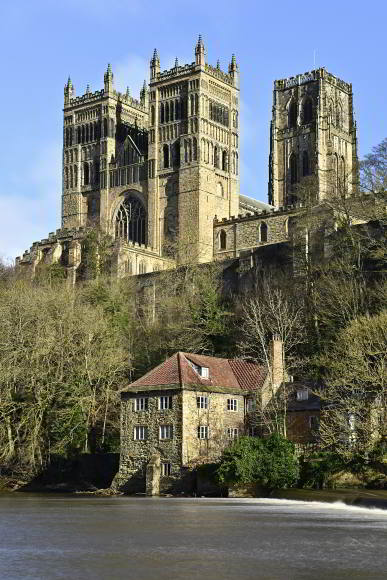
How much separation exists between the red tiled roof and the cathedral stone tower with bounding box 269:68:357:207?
2973 inches

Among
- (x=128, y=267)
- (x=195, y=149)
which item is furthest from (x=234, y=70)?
(x=128, y=267)

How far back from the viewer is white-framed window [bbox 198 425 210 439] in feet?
186

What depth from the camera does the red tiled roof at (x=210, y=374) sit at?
5747 cm

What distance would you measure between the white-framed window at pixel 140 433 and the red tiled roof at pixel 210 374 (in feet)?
7.54

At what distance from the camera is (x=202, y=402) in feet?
188

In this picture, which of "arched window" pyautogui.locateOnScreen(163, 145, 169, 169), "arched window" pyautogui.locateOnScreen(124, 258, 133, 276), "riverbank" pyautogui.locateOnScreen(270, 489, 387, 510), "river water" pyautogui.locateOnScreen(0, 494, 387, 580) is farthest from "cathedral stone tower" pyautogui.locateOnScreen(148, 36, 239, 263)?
"river water" pyautogui.locateOnScreen(0, 494, 387, 580)

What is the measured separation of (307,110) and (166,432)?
93.2 metres

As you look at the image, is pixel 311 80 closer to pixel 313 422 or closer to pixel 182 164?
pixel 182 164

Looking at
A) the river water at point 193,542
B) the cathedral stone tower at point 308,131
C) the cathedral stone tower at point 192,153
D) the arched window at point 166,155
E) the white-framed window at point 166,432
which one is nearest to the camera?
the river water at point 193,542

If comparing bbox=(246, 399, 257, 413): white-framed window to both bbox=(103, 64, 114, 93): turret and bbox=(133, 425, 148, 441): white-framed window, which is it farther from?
bbox=(103, 64, 114, 93): turret

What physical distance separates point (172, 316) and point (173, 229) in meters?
41.3

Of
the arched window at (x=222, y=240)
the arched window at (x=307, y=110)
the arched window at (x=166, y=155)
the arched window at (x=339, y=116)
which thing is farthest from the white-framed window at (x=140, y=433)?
the arched window at (x=307, y=110)

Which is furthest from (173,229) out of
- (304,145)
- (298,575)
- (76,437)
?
(298,575)

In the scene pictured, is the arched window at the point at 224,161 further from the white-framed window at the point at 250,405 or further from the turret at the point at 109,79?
the white-framed window at the point at 250,405
